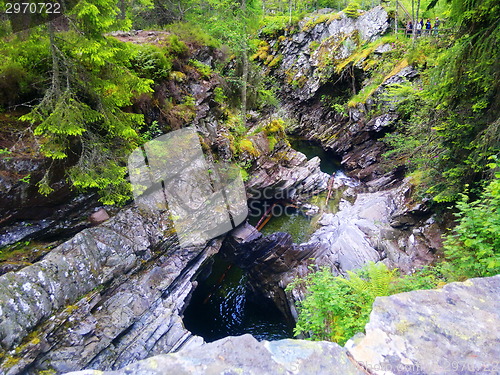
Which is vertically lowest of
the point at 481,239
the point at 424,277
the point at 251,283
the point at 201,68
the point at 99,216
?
the point at 251,283

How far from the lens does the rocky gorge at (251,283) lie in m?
2.13

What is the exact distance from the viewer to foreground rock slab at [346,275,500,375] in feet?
6.60

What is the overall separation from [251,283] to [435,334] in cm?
1279

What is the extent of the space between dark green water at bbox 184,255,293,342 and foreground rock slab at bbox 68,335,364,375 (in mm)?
11039

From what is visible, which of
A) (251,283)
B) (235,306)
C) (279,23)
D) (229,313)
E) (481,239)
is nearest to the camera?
(481,239)

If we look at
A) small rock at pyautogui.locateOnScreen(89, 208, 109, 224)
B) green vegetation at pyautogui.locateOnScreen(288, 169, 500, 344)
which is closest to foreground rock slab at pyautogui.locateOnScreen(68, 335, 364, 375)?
green vegetation at pyautogui.locateOnScreen(288, 169, 500, 344)

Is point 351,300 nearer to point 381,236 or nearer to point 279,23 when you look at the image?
point 381,236

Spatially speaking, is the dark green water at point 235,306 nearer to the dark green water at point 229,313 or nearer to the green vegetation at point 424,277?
the dark green water at point 229,313

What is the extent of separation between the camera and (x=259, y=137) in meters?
17.2

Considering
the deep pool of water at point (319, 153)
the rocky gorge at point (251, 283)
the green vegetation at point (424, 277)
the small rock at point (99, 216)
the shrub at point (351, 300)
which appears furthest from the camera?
the deep pool of water at point (319, 153)

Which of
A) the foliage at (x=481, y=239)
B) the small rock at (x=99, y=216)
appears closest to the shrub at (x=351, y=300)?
the foliage at (x=481, y=239)

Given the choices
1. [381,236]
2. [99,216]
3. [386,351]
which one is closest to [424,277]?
[386,351]

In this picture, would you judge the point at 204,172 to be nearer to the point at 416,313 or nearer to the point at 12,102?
the point at 12,102

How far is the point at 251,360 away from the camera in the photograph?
208 cm
